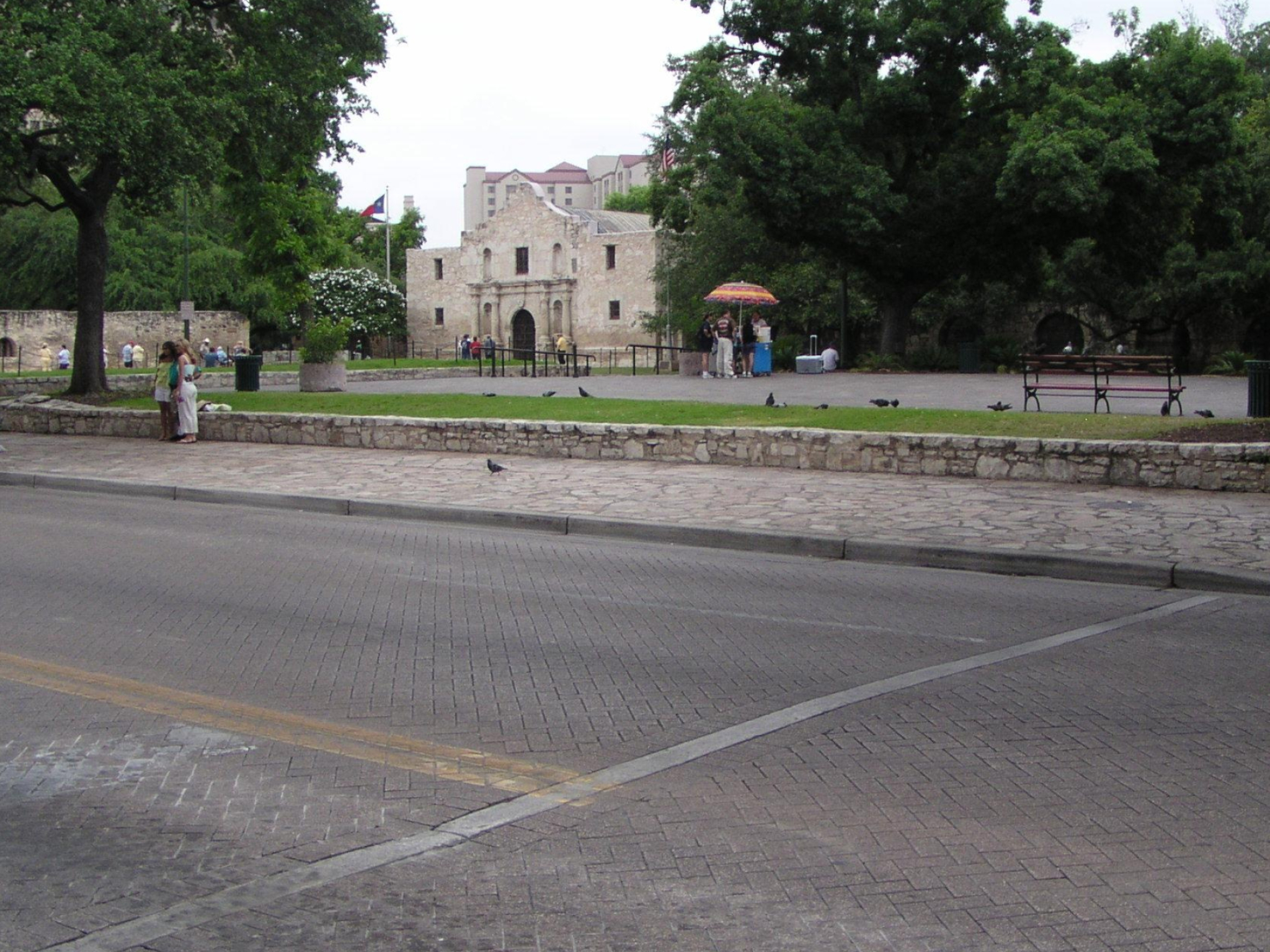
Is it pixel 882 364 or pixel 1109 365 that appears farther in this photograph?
pixel 882 364

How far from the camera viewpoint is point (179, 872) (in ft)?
12.9

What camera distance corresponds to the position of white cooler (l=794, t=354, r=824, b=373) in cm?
3609

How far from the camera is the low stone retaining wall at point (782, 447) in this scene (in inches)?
538

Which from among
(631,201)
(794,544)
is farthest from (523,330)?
(794,544)

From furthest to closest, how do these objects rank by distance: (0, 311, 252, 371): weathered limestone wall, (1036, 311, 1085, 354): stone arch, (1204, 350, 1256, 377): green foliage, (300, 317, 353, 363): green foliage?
(0, 311, 252, 371): weathered limestone wall, (1036, 311, 1085, 354): stone arch, (1204, 350, 1256, 377): green foliage, (300, 317, 353, 363): green foliage

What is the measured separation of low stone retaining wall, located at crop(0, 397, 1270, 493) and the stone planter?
8366mm

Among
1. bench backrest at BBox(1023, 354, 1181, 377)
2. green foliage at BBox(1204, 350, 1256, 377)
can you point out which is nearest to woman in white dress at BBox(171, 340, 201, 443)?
bench backrest at BBox(1023, 354, 1181, 377)

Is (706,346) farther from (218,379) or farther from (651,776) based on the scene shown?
(651,776)

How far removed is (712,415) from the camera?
773 inches

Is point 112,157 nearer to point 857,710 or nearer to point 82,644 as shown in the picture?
point 82,644

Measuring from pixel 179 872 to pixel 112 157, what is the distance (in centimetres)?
2336

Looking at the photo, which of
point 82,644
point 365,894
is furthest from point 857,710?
point 82,644

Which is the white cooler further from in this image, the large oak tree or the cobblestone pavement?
the large oak tree

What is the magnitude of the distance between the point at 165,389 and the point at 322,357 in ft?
33.7
